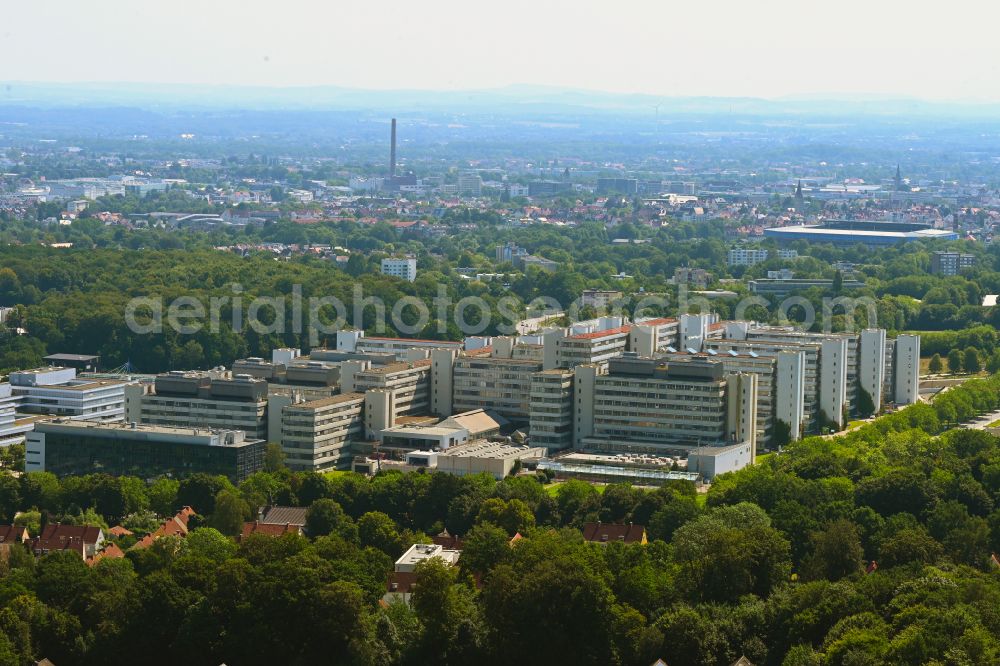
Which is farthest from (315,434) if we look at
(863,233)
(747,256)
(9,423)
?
(863,233)

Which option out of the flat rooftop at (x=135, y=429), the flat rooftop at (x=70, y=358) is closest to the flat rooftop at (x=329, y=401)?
the flat rooftop at (x=135, y=429)

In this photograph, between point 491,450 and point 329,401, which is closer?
point 491,450

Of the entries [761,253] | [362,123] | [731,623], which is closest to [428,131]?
[362,123]

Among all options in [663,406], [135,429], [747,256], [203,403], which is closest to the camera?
[135,429]

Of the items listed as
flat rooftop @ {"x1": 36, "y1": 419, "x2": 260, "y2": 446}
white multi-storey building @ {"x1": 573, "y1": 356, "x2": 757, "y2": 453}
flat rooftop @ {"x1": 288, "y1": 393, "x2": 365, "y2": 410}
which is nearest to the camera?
flat rooftop @ {"x1": 36, "y1": 419, "x2": 260, "y2": 446}

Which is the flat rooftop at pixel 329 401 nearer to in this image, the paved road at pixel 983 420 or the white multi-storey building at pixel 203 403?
the white multi-storey building at pixel 203 403

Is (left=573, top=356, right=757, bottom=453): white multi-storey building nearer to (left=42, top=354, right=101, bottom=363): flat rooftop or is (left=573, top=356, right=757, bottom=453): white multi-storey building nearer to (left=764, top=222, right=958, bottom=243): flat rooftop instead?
(left=42, top=354, right=101, bottom=363): flat rooftop

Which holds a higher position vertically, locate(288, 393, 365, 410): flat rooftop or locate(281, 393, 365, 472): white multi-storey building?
locate(288, 393, 365, 410): flat rooftop

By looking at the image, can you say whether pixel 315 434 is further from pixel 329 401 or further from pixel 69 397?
pixel 69 397

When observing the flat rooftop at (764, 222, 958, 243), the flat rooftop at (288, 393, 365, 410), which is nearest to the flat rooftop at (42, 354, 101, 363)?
the flat rooftop at (288, 393, 365, 410)
